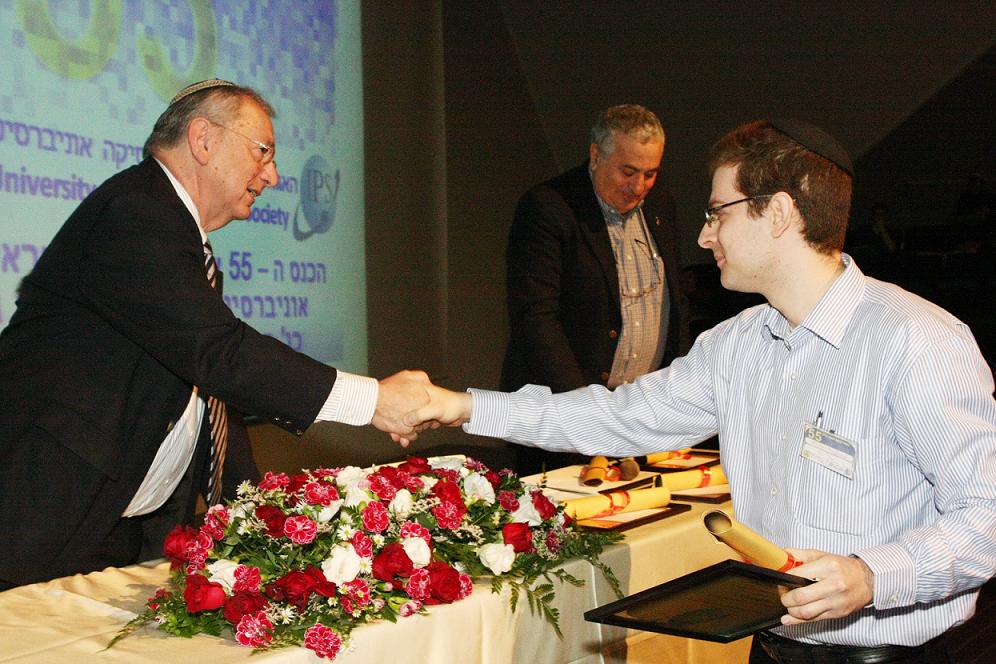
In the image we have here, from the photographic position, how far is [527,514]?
2166 mm

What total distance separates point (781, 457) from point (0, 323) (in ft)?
9.34

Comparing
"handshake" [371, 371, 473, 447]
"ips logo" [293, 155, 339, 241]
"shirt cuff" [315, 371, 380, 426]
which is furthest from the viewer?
"ips logo" [293, 155, 339, 241]

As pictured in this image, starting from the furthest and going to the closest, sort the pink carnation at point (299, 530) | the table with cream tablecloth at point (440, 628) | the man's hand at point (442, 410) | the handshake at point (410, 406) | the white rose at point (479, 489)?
the handshake at point (410, 406)
the man's hand at point (442, 410)
the white rose at point (479, 489)
the pink carnation at point (299, 530)
the table with cream tablecloth at point (440, 628)

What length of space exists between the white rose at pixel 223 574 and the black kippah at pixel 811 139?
1287 mm

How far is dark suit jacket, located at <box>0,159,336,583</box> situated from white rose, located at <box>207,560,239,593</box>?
625mm

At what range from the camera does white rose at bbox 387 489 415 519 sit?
1943mm

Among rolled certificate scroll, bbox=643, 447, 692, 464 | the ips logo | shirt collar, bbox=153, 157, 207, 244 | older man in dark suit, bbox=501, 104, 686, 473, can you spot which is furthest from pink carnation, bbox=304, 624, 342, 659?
the ips logo

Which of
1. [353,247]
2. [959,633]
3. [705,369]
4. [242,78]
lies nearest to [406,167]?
[353,247]

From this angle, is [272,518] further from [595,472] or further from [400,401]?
[595,472]

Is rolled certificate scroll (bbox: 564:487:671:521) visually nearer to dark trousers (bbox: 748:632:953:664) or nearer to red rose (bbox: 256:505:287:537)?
dark trousers (bbox: 748:632:953:664)

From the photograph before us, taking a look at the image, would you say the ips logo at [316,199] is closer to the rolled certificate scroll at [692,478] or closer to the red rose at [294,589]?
the rolled certificate scroll at [692,478]

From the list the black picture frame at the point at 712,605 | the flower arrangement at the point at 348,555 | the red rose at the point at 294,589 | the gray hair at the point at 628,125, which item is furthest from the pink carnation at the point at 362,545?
the gray hair at the point at 628,125

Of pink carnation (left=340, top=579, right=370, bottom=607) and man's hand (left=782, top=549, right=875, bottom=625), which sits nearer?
man's hand (left=782, top=549, right=875, bottom=625)

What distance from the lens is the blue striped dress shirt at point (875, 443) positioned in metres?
1.57
